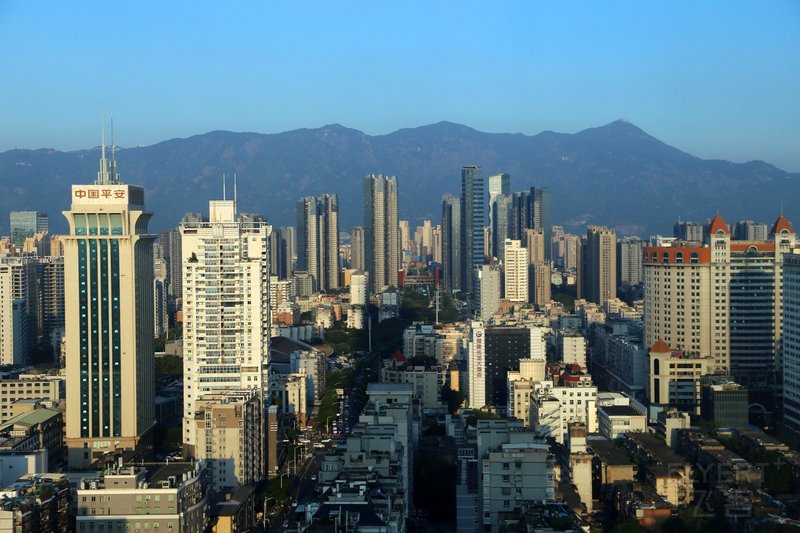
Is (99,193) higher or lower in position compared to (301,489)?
higher

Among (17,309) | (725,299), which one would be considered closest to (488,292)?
(17,309)

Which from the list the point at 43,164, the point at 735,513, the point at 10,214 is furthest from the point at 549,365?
the point at 43,164

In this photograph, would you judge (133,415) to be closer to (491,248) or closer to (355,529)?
(355,529)

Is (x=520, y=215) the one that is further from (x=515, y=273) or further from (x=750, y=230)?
(x=750, y=230)

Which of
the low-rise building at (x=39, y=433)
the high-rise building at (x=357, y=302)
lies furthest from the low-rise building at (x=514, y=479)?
the high-rise building at (x=357, y=302)

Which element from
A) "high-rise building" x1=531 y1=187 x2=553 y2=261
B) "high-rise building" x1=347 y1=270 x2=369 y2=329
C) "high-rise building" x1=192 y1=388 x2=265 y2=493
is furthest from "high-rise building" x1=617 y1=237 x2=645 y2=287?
"high-rise building" x1=192 y1=388 x2=265 y2=493
